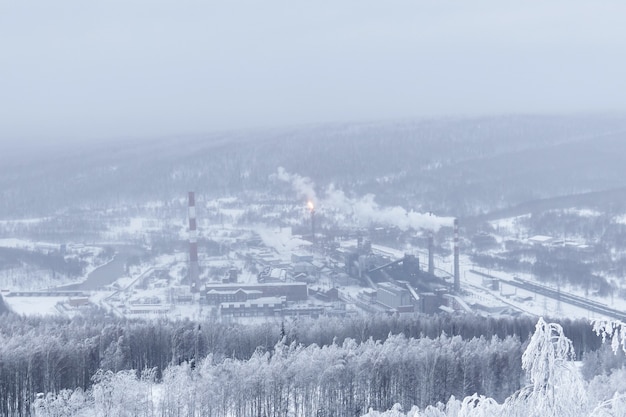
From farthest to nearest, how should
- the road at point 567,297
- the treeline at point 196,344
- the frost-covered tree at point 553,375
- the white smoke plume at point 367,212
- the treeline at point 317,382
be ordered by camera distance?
1. the white smoke plume at point 367,212
2. the road at point 567,297
3. the treeline at point 196,344
4. the treeline at point 317,382
5. the frost-covered tree at point 553,375

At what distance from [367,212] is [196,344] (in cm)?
1942

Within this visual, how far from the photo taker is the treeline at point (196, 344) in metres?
11.7

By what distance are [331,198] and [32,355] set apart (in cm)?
2509

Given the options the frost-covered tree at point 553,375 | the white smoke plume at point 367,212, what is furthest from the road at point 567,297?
the frost-covered tree at point 553,375

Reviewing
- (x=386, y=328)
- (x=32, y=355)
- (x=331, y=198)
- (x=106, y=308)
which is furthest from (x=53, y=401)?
(x=331, y=198)

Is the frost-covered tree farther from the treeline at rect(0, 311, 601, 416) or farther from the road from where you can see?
the road

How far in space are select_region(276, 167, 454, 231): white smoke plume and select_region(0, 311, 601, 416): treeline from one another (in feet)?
41.7

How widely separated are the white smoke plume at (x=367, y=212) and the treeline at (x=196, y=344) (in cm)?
1271

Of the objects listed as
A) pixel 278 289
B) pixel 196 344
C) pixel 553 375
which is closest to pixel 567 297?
pixel 278 289

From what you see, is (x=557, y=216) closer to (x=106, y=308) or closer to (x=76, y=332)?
(x=106, y=308)

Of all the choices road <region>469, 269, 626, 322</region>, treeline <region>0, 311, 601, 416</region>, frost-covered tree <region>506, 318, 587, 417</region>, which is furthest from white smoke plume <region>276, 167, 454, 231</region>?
frost-covered tree <region>506, 318, 587, 417</region>

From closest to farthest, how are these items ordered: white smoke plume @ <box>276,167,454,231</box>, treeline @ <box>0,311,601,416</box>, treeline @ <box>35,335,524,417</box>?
treeline @ <box>35,335,524,417</box> < treeline @ <box>0,311,601,416</box> < white smoke plume @ <box>276,167,454,231</box>

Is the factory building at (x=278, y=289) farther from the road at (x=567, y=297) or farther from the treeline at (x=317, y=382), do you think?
the treeline at (x=317, y=382)

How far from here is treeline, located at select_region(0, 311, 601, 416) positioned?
11.7 meters
